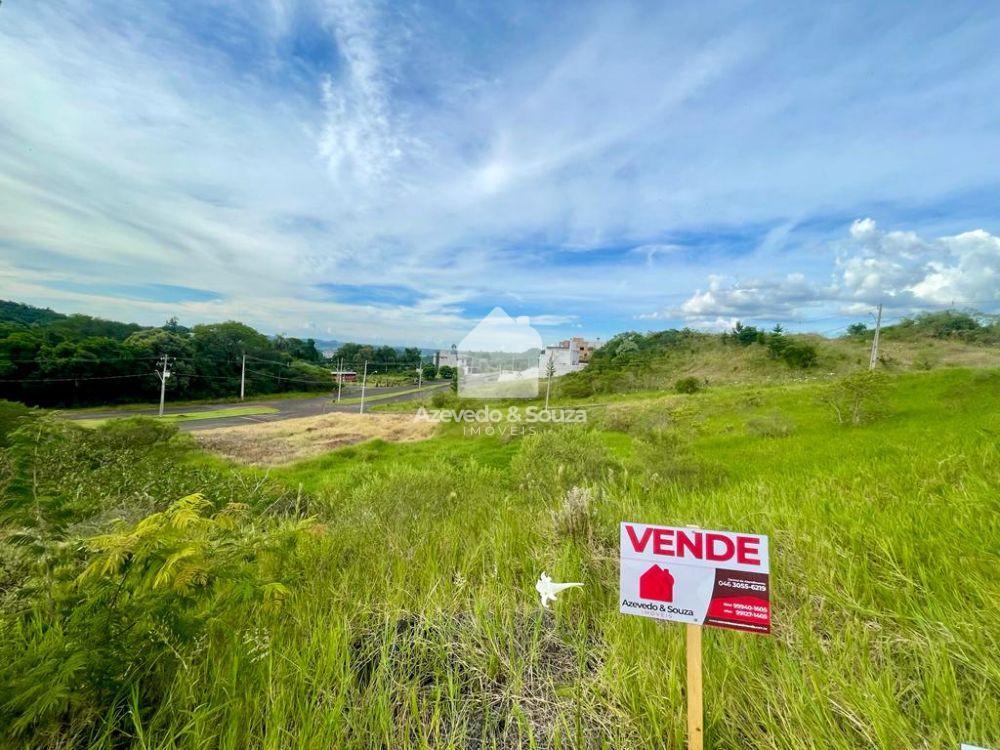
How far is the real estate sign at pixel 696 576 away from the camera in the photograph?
4.25 ft

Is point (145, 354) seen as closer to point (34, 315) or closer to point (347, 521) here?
point (34, 315)

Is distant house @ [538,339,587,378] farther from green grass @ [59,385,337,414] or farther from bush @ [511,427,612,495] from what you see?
bush @ [511,427,612,495]

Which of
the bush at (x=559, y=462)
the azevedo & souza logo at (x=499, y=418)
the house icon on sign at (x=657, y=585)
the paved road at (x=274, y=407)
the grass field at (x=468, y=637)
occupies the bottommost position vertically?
the paved road at (x=274, y=407)

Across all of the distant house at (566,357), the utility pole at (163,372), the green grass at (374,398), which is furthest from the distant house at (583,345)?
the utility pole at (163,372)

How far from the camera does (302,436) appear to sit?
21.0 m

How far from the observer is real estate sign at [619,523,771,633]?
4.25 ft

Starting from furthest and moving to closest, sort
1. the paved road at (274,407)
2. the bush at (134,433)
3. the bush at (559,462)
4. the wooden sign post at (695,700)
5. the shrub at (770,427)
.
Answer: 1. the paved road at (274,407)
2. the shrub at (770,427)
3. the bush at (134,433)
4. the bush at (559,462)
5. the wooden sign post at (695,700)

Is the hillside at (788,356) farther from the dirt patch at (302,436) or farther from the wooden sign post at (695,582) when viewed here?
the wooden sign post at (695,582)

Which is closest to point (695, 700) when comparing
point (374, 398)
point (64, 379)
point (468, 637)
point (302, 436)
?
point (468, 637)

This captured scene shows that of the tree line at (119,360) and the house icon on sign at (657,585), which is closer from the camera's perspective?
the house icon on sign at (657,585)

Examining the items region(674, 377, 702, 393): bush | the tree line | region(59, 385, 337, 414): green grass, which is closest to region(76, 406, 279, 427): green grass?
region(59, 385, 337, 414): green grass

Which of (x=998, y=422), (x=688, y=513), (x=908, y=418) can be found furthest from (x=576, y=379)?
(x=688, y=513)

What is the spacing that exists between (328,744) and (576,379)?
3002 cm

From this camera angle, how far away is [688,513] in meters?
3.54
